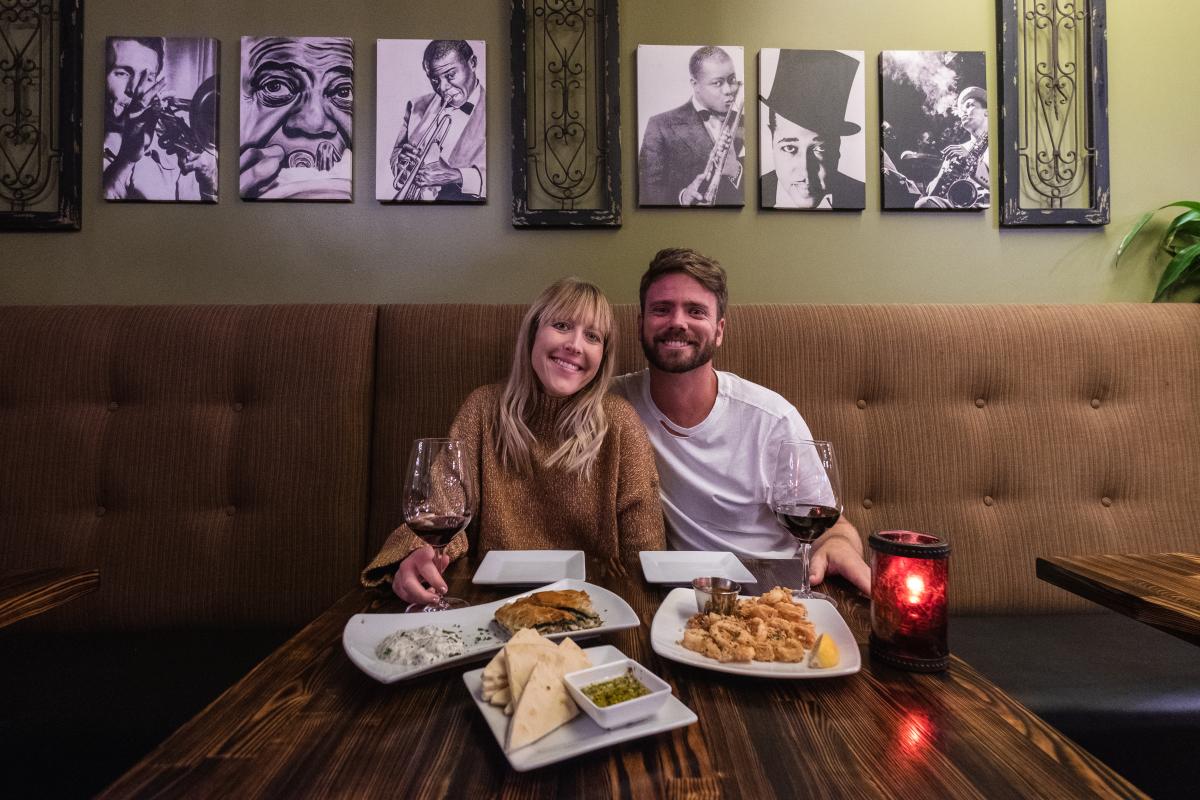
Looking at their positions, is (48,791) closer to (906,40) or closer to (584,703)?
(584,703)

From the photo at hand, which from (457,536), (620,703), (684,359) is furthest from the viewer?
(684,359)

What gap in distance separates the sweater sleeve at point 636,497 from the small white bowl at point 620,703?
800 millimetres

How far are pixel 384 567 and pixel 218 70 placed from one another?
1.72 m

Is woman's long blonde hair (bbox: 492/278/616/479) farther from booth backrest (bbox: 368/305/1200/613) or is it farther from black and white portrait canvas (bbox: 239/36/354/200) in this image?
black and white portrait canvas (bbox: 239/36/354/200)

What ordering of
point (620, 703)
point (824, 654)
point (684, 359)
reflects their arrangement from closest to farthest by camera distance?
point (620, 703)
point (824, 654)
point (684, 359)

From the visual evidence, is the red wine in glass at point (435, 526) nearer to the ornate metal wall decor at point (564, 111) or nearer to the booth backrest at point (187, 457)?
the booth backrest at point (187, 457)

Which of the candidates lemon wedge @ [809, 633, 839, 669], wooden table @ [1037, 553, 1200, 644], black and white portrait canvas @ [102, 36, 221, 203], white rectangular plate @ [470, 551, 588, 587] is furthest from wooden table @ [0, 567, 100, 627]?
wooden table @ [1037, 553, 1200, 644]

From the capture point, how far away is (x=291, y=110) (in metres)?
1.86

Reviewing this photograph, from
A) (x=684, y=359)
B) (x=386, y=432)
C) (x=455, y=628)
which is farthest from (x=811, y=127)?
(x=455, y=628)

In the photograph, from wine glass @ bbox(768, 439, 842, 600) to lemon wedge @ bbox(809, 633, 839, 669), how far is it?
7.6 inches

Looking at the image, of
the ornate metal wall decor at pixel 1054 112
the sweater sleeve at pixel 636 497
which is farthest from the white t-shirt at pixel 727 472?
the ornate metal wall decor at pixel 1054 112

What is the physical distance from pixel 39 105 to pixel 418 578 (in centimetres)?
202

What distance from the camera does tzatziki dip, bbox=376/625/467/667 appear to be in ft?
2.19

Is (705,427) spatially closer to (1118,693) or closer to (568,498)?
(568,498)
